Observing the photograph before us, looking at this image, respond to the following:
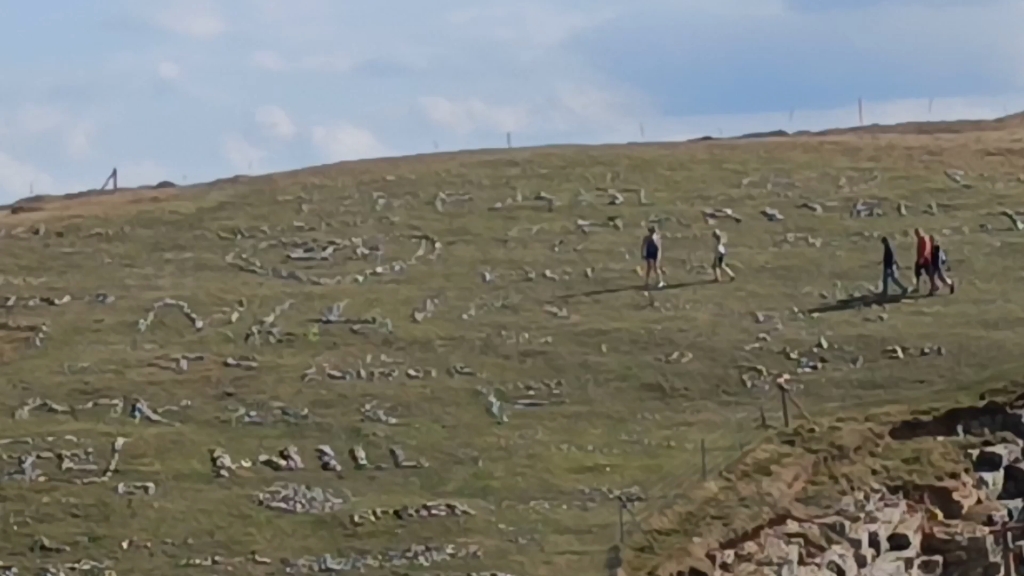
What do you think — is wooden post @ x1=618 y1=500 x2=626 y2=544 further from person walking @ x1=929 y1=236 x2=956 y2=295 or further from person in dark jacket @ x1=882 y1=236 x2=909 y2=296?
person walking @ x1=929 y1=236 x2=956 y2=295

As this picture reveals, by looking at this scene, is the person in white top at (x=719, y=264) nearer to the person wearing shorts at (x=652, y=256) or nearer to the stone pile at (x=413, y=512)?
the person wearing shorts at (x=652, y=256)

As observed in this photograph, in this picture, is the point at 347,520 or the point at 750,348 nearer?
the point at 347,520

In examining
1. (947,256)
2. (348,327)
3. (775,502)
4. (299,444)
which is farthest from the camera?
(947,256)

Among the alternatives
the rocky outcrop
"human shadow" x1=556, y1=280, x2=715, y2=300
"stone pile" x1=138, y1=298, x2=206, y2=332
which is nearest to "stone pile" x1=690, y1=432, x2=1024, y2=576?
the rocky outcrop

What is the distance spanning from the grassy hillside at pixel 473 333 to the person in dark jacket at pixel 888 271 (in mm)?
562

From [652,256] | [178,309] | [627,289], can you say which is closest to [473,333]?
[627,289]

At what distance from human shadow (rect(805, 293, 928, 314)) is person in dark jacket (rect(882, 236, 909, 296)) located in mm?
186

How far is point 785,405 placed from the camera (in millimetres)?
34125

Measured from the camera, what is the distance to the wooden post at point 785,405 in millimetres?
33781

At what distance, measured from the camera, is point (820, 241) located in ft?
145

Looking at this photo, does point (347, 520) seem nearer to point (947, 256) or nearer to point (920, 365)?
point (920, 365)

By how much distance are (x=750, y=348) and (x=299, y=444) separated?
957 cm

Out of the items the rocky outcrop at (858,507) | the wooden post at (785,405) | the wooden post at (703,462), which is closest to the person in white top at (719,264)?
the wooden post at (785,405)

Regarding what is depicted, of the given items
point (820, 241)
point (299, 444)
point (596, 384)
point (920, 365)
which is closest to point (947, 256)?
point (820, 241)
